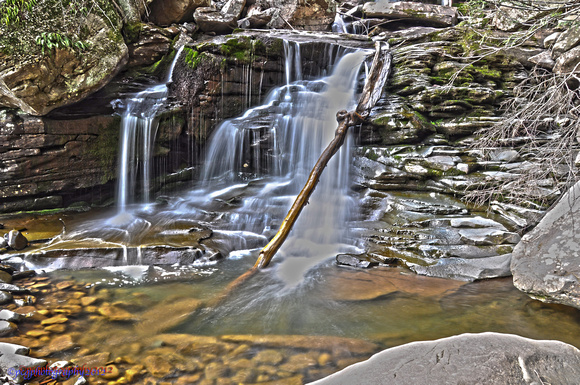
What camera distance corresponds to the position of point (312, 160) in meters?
8.96

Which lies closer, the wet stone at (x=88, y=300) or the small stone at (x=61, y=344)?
the small stone at (x=61, y=344)

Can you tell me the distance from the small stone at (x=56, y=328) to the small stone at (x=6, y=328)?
29cm

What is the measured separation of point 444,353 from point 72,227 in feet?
23.2

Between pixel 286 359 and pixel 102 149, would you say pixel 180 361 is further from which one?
pixel 102 149

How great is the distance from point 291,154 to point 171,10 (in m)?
6.28

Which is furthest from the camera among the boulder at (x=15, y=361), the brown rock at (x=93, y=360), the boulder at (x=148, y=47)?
the boulder at (x=148, y=47)

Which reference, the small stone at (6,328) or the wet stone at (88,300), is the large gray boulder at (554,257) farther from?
the small stone at (6,328)

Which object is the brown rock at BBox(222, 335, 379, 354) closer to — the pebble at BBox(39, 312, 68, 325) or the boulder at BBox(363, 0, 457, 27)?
the pebble at BBox(39, 312, 68, 325)

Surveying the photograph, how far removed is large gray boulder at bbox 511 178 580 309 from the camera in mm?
3879

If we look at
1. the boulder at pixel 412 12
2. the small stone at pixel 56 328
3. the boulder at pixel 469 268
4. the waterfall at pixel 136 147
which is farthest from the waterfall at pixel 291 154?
the boulder at pixel 412 12

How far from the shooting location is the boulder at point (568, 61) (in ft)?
16.8

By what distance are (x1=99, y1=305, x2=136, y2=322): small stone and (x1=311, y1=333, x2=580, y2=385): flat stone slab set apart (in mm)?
2568

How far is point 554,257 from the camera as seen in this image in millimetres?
4137

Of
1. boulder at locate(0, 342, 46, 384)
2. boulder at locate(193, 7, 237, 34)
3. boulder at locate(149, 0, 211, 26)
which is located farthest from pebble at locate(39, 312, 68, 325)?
boulder at locate(193, 7, 237, 34)
